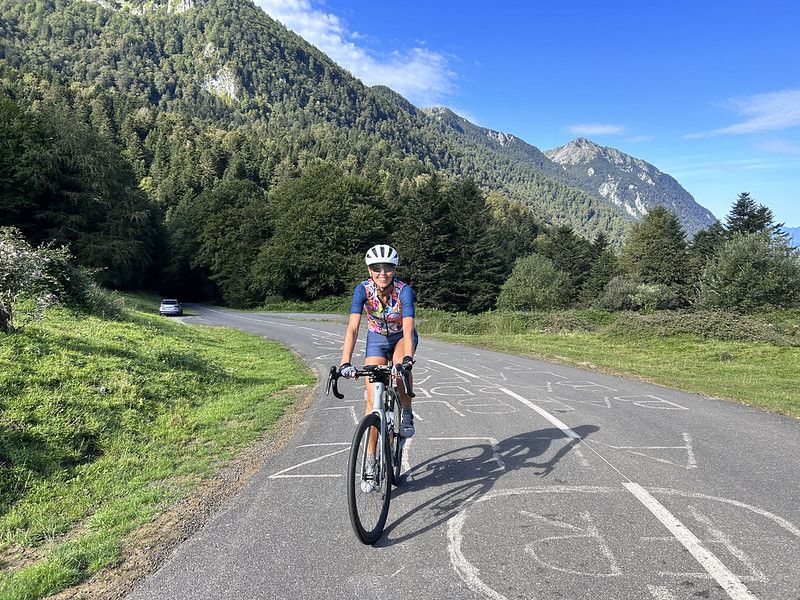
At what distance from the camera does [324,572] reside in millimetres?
3496

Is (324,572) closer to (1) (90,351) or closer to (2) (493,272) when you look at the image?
(1) (90,351)

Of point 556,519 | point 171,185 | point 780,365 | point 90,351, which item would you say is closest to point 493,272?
point 780,365

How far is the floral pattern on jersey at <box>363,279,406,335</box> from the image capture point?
5.04 m

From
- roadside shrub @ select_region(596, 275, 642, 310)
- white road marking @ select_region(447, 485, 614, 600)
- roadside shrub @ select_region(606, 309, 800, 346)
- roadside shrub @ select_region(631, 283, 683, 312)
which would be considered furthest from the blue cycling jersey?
roadside shrub @ select_region(596, 275, 642, 310)

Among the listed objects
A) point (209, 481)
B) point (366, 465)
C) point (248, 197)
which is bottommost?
point (209, 481)

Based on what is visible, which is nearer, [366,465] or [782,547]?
[782,547]

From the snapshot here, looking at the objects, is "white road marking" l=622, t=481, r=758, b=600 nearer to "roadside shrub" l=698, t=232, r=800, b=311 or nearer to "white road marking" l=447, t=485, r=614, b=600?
"white road marking" l=447, t=485, r=614, b=600

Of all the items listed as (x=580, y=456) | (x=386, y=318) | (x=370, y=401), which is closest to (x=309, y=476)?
(x=370, y=401)

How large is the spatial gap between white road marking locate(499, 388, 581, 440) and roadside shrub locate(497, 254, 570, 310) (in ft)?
122

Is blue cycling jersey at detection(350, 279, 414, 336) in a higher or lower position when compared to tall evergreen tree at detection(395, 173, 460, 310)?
lower

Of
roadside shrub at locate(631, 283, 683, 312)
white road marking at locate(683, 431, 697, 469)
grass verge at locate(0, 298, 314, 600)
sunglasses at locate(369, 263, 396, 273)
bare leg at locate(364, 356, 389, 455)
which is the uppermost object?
roadside shrub at locate(631, 283, 683, 312)

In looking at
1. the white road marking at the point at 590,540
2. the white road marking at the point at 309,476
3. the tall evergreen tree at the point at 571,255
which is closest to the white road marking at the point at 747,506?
the white road marking at the point at 590,540

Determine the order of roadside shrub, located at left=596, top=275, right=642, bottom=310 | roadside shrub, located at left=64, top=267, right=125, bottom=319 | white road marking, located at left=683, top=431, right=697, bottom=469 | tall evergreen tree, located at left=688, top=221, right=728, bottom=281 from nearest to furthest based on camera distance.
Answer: white road marking, located at left=683, top=431, right=697, bottom=469
roadside shrub, located at left=64, top=267, right=125, bottom=319
roadside shrub, located at left=596, top=275, right=642, bottom=310
tall evergreen tree, located at left=688, top=221, right=728, bottom=281

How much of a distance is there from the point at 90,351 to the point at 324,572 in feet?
29.5
